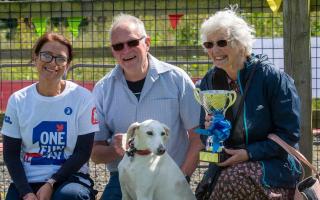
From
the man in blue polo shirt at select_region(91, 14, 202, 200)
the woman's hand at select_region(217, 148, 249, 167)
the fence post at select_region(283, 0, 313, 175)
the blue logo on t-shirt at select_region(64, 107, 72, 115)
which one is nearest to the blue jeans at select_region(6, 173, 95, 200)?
the man in blue polo shirt at select_region(91, 14, 202, 200)

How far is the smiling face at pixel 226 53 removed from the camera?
186 inches

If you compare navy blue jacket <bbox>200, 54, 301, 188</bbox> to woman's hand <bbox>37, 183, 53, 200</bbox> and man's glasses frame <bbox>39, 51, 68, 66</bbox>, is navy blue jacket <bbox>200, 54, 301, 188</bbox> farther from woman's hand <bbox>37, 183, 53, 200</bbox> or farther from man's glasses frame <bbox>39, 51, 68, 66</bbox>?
woman's hand <bbox>37, 183, 53, 200</bbox>

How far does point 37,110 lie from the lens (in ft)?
16.3

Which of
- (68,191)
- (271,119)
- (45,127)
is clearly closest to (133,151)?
(68,191)

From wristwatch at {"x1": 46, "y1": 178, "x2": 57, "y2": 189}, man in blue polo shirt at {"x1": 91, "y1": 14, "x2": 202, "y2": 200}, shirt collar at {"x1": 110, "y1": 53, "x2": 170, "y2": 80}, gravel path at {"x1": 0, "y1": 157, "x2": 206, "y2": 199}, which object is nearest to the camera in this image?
wristwatch at {"x1": 46, "y1": 178, "x2": 57, "y2": 189}

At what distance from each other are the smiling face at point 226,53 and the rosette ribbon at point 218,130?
36 centimetres

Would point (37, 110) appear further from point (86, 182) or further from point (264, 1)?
point (264, 1)

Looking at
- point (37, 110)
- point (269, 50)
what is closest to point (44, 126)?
point (37, 110)

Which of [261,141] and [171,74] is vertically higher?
[171,74]

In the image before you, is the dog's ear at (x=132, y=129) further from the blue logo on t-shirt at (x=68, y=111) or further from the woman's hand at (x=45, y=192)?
the woman's hand at (x=45, y=192)

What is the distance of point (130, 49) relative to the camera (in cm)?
511

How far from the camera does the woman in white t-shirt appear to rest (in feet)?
16.1

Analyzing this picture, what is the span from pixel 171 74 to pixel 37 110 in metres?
1.00

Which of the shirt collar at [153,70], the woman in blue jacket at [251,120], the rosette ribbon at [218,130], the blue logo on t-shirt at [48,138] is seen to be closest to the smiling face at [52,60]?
the blue logo on t-shirt at [48,138]
